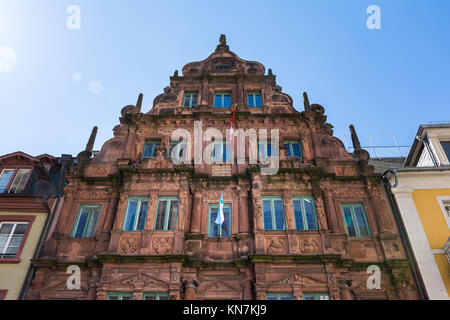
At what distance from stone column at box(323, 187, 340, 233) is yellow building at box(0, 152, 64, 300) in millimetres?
12793

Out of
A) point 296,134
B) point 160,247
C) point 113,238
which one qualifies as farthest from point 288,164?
point 113,238

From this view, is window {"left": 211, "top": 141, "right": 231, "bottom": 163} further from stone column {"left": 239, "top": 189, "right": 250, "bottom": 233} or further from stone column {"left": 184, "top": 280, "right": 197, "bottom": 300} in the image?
stone column {"left": 184, "top": 280, "right": 197, "bottom": 300}

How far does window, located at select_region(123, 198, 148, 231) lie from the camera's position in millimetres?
Answer: 16547

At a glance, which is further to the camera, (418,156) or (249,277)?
(418,156)

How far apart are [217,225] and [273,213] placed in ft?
8.64

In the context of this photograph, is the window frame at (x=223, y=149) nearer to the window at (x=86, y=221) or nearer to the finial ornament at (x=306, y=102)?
the finial ornament at (x=306, y=102)

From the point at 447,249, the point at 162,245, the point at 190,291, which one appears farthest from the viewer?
the point at 162,245

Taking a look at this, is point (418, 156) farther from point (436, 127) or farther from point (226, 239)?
point (226, 239)

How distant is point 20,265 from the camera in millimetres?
15852

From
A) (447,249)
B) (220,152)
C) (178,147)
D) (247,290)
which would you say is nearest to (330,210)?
(447,249)

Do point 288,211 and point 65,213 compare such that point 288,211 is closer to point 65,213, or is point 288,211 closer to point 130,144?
point 130,144

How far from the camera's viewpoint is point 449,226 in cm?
1638

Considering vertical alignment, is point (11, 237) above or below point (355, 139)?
below
